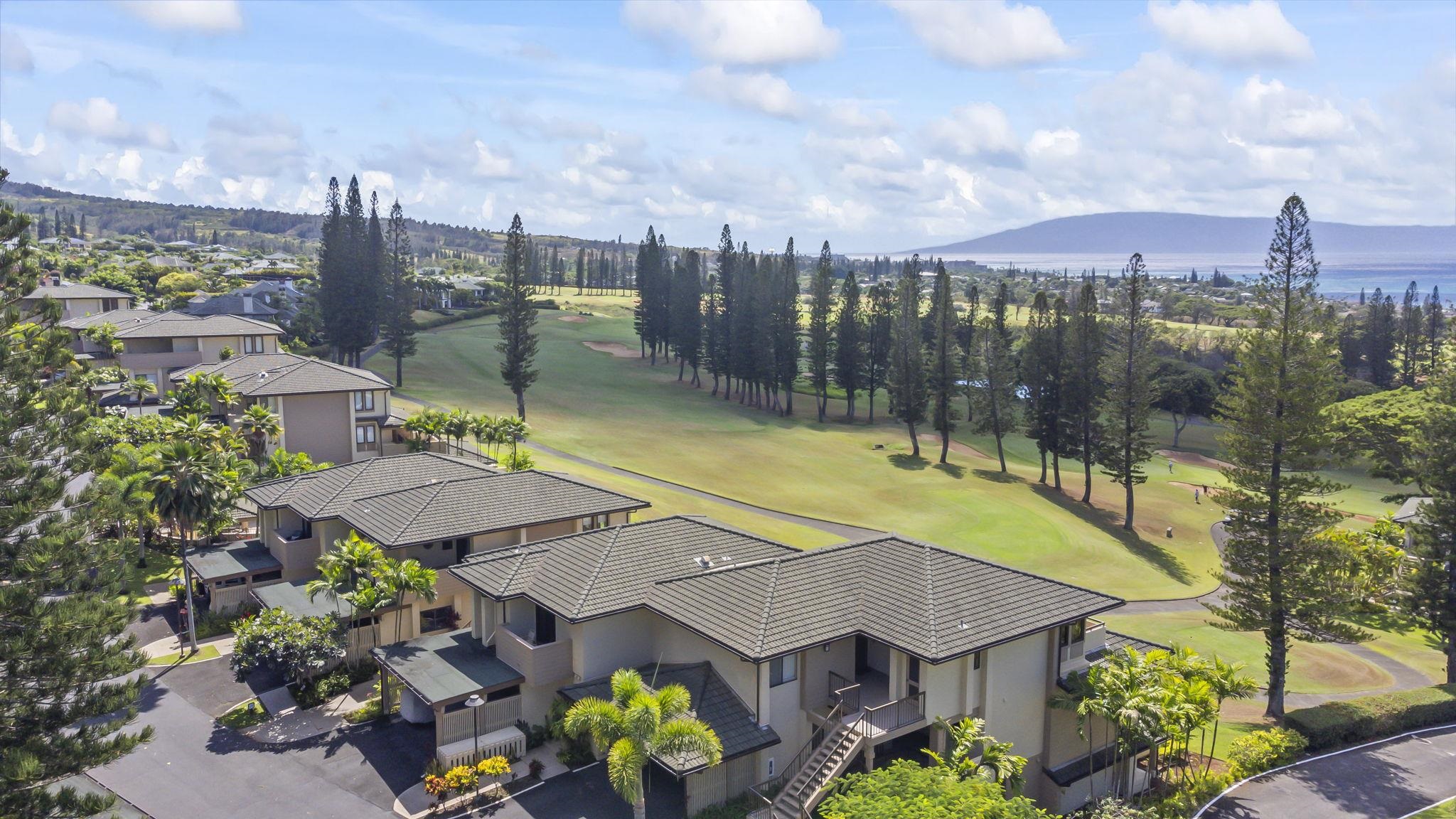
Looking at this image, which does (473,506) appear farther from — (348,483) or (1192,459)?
(1192,459)

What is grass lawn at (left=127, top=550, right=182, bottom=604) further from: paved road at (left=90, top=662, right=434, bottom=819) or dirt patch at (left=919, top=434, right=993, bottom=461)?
dirt patch at (left=919, top=434, right=993, bottom=461)

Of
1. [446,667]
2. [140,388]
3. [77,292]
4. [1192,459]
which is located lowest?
[1192,459]

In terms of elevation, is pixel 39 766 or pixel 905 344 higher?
pixel 905 344

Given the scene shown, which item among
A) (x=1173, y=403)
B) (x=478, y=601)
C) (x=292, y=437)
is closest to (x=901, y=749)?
(x=478, y=601)

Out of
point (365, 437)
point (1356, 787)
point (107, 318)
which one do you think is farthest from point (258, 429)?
point (1356, 787)

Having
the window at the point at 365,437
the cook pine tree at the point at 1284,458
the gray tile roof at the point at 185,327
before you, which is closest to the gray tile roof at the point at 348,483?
the window at the point at 365,437

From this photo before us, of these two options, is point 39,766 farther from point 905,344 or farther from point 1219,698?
point 905,344

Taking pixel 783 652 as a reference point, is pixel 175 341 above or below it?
above
